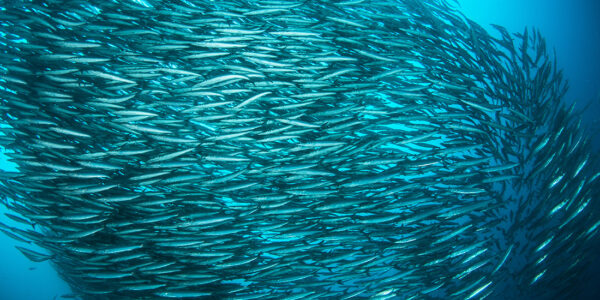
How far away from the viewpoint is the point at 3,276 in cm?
2286

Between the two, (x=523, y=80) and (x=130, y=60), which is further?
(x=523, y=80)

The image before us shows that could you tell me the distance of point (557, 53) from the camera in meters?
36.8

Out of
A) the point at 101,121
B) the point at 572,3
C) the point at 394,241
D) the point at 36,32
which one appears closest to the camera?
the point at 36,32

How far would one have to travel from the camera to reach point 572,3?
4369 cm

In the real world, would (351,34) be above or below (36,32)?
below

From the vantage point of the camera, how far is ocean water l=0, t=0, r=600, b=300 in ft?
67.7

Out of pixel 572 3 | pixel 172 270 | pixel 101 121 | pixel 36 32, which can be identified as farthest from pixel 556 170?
pixel 572 3

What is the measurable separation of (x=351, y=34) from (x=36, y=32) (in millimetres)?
4201

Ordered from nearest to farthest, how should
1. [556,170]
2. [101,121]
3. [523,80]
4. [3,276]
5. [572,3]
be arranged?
[101,121] → [556,170] → [523,80] → [3,276] → [572,3]

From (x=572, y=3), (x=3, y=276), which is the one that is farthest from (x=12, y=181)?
(x=572, y=3)

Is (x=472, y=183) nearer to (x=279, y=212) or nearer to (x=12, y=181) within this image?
(x=279, y=212)

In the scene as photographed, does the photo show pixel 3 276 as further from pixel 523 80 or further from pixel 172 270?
pixel 523 80

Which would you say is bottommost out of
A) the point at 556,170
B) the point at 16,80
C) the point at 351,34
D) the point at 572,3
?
the point at 556,170

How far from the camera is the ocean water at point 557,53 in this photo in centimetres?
2062
